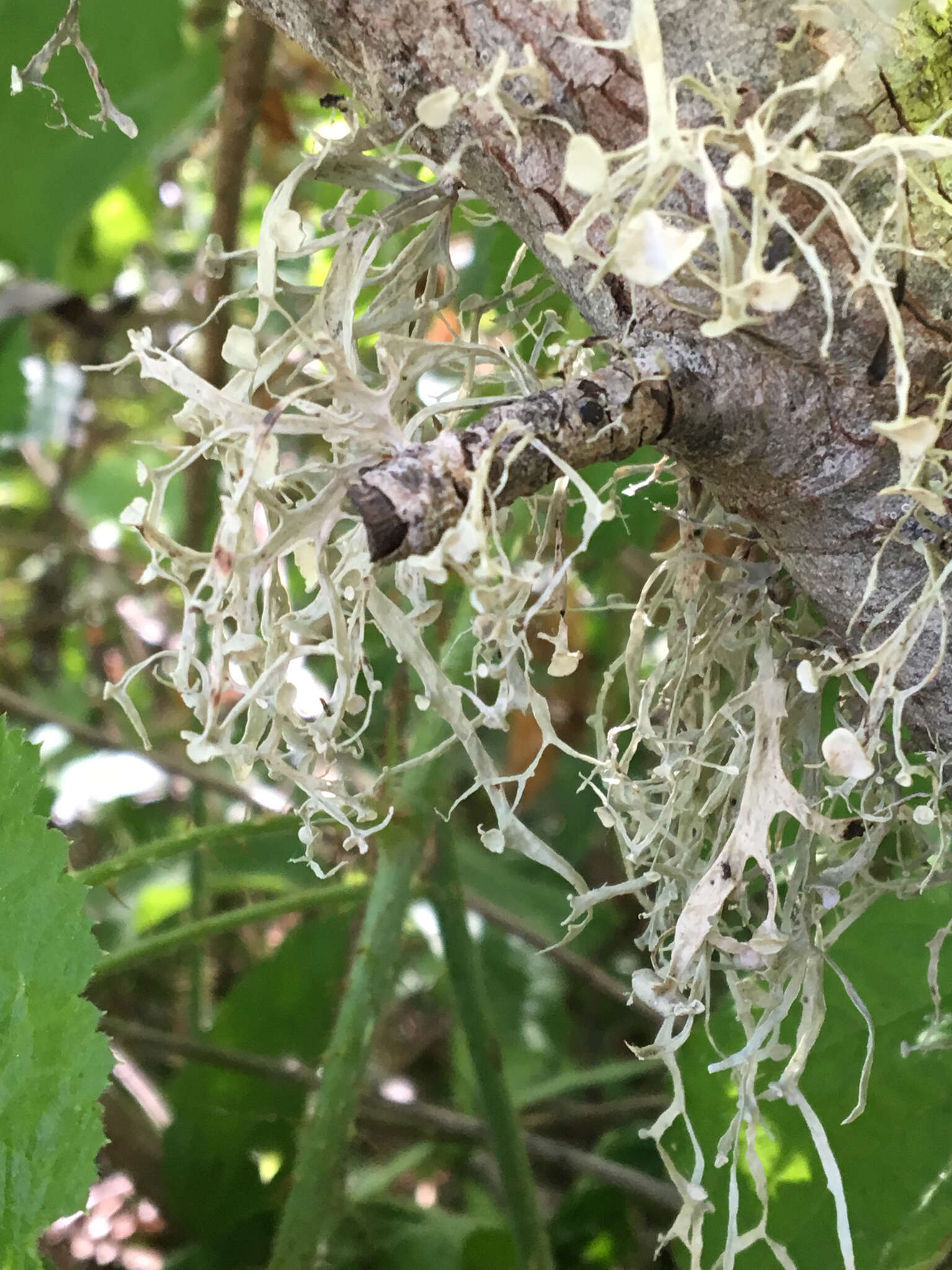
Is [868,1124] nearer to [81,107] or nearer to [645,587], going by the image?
[645,587]

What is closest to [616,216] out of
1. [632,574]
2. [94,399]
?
[632,574]

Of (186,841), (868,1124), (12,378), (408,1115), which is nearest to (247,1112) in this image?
(408,1115)

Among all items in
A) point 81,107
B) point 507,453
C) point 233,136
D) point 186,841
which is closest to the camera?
point 507,453

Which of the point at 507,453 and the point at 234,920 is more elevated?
the point at 507,453

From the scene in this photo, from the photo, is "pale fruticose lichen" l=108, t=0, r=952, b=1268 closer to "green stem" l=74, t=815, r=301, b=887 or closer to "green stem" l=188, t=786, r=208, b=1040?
"green stem" l=74, t=815, r=301, b=887

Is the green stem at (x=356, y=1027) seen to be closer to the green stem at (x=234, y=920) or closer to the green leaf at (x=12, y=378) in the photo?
the green stem at (x=234, y=920)

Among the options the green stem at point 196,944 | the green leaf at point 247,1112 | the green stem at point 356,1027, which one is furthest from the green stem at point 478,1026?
the green stem at point 196,944
